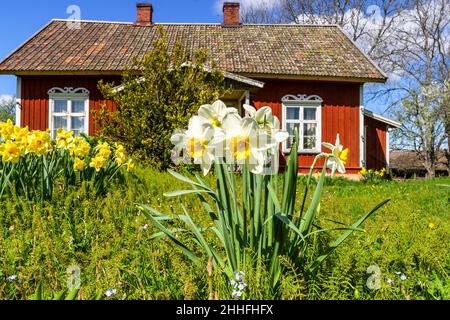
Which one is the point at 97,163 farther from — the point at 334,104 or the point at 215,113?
the point at 334,104

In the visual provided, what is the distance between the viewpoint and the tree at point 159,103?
8000 millimetres

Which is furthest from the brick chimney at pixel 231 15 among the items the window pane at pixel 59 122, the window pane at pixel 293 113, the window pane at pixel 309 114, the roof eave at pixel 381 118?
the window pane at pixel 59 122

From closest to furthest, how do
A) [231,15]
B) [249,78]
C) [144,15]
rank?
1. [249,78]
2. [144,15]
3. [231,15]

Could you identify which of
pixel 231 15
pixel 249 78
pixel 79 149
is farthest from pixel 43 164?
pixel 231 15

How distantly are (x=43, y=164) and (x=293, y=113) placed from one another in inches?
377

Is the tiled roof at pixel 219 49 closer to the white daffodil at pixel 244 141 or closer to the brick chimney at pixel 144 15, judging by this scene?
the brick chimney at pixel 144 15

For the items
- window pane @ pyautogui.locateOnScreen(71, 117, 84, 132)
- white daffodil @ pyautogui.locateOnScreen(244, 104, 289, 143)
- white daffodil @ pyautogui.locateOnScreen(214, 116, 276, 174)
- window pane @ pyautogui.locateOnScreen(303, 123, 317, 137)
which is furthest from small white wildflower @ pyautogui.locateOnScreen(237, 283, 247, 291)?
window pane @ pyautogui.locateOnScreen(71, 117, 84, 132)

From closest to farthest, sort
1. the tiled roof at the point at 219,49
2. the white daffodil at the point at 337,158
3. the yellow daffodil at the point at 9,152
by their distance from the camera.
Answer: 1. the white daffodil at the point at 337,158
2. the yellow daffodil at the point at 9,152
3. the tiled roof at the point at 219,49

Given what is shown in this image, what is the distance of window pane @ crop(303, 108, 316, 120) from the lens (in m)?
12.3

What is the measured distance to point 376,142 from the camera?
13672 millimetres

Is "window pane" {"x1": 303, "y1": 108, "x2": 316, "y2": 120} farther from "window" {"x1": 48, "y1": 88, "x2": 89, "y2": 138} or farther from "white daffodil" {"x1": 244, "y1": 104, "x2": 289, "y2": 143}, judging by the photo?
"white daffodil" {"x1": 244, "y1": 104, "x2": 289, "y2": 143}

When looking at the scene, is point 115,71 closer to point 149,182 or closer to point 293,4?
point 149,182

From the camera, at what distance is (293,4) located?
68.4ft

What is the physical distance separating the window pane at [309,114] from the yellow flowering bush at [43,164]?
867 centimetres
